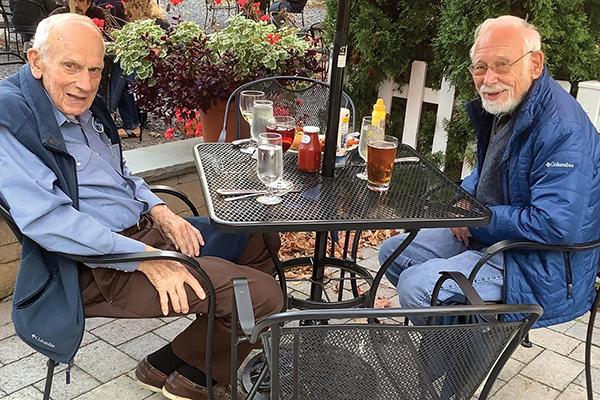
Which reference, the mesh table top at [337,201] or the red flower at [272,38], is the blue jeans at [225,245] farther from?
the red flower at [272,38]

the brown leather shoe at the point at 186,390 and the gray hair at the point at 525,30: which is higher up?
the gray hair at the point at 525,30

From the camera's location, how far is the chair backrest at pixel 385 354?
1271mm

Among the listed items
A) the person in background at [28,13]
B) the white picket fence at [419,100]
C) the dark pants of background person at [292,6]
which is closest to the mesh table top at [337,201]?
the white picket fence at [419,100]

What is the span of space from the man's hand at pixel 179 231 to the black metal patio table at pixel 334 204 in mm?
243

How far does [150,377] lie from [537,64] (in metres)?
1.81

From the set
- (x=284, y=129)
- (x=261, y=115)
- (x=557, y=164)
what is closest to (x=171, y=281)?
(x=284, y=129)

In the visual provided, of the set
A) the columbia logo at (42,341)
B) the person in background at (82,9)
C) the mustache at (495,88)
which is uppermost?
the mustache at (495,88)

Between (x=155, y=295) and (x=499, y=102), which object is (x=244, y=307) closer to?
(x=155, y=295)

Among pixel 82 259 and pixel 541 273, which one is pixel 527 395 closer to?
pixel 541 273

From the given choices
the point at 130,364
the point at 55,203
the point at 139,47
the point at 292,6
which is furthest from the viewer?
the point at 292,6

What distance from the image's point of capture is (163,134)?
18.9ft

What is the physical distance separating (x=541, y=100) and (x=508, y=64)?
7.3 inches

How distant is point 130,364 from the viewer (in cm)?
258

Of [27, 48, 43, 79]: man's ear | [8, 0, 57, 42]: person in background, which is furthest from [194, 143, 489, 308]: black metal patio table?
[8, 0, 57, 42]: person in background
